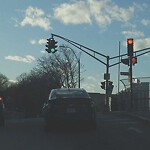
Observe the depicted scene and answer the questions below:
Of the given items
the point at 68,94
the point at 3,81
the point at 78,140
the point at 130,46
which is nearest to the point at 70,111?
the point at 68,94

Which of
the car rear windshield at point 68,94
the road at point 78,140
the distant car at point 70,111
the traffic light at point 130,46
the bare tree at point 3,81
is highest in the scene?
the bare tree at point 3,81

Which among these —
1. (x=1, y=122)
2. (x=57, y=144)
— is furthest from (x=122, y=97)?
(x=57, y=144)

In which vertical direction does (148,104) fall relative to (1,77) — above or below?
below

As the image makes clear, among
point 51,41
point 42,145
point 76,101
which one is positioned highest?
point 51,41

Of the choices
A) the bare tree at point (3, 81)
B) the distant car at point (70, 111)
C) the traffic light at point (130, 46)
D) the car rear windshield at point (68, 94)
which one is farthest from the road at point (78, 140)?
the bare tree at point (3, 81)

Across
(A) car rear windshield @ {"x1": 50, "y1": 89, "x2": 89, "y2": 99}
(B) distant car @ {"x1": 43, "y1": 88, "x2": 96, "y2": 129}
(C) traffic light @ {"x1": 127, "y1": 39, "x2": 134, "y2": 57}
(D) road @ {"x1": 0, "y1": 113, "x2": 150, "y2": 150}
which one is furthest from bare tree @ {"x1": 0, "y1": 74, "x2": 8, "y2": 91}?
(D) road @ {"x1": 0, "y1": 113, "x2": 150, "y2": 150}

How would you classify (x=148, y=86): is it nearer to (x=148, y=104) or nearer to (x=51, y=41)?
(x=148, y=104)

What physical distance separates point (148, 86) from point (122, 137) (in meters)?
23.3

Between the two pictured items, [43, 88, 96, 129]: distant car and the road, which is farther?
[43, 88, 96, 129]: distant car

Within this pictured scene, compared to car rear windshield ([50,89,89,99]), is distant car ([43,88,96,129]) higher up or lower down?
lower down

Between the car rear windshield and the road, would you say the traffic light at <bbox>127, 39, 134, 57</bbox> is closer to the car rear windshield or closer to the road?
the car rear windshield

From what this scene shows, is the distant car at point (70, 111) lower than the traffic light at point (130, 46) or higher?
lower

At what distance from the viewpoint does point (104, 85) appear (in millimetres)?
40938

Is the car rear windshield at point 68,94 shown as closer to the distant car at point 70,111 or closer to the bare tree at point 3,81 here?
the distant car at point 70,111
